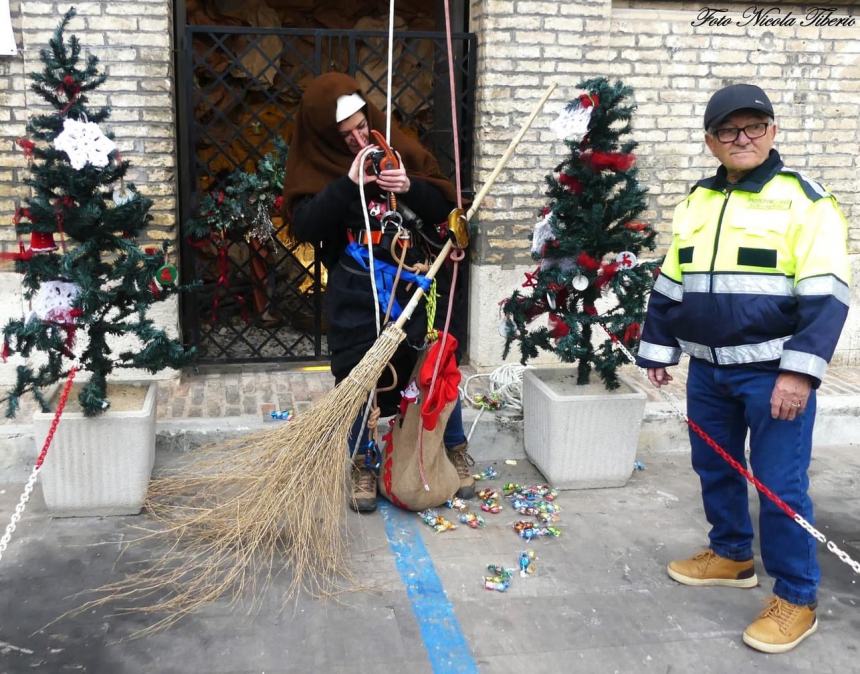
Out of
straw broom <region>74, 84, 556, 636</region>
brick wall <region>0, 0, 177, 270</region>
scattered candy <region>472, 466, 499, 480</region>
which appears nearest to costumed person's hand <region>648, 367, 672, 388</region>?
straw broom <region>74, 84, 556, 636</region>

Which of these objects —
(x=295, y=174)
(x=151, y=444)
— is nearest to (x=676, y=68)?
(x=295, y=174)

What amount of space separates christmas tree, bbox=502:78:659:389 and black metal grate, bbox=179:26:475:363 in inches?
63.9

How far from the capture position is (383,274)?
3.91m

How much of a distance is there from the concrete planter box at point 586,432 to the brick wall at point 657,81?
160cm

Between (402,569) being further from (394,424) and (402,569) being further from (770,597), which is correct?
(770,597)

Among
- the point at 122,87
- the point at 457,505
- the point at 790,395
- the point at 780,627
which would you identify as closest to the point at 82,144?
the point at 122,87

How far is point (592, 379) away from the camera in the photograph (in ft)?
15.3

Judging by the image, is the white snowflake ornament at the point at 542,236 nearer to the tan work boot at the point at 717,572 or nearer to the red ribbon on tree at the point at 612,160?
the red ribbon on tree at the point at 612,160

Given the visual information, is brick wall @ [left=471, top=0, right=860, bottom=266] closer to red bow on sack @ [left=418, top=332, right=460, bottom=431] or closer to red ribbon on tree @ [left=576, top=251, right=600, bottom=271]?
red ribbon on tree @ [left=576, top=251, right=600, bottom=271]

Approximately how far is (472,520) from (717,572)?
43.7 inches

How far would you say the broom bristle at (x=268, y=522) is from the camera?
3438 millimetres

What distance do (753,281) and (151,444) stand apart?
283 cm

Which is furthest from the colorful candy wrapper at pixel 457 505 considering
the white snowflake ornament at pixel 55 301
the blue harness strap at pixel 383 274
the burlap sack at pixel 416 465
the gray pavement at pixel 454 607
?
the white snowflake ornament at pixel 55 301

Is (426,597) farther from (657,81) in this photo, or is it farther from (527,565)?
(657,81)
